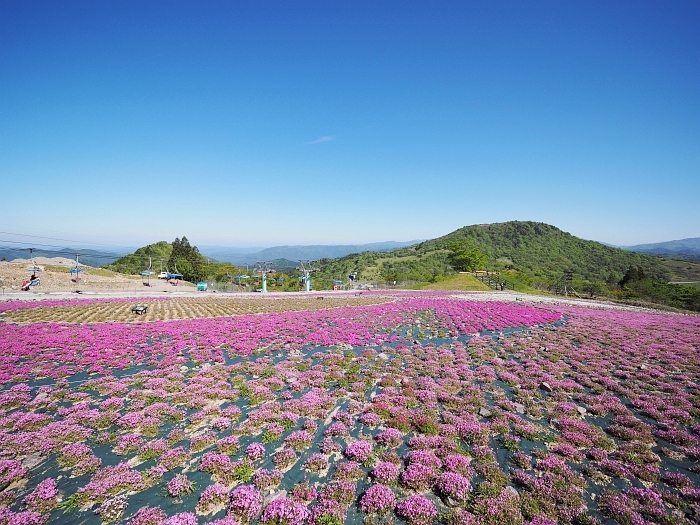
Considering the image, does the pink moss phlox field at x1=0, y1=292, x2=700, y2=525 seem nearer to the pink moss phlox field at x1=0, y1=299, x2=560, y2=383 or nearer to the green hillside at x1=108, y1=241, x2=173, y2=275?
the pink moss phlox field at x1=0, y1=299, x2=560, y2=383

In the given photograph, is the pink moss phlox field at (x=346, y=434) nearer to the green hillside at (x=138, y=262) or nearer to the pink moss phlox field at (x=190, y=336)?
the pink moss phlox field at (x=190, y=336)

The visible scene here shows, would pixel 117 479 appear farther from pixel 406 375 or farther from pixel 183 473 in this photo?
pixel 406 375

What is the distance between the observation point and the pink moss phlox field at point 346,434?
698cm

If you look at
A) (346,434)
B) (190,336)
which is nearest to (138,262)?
(190,336)

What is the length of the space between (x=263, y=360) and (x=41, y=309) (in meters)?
36.8

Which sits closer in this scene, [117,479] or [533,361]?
[117,479]

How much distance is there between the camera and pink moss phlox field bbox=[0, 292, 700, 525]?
6984mm

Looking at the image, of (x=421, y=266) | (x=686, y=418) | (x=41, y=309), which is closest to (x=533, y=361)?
(x=686, y=418)

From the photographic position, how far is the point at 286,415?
11.5m

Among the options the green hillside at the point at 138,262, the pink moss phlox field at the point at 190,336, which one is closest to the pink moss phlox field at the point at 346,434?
the pink moss phlox field at the point at 190,336

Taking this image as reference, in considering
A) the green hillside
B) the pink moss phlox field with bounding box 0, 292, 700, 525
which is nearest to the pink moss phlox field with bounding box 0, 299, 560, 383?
the pink moss phlox field with bounding box 0, 292, 700, 525

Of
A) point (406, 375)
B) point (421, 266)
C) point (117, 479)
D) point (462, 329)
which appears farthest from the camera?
point (421, 266)

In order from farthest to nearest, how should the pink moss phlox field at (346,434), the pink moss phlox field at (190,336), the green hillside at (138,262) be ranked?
the green hillside at (138,262)
the pink moss phlox field at (190,336)
the pink moss phlox field at (346,434)

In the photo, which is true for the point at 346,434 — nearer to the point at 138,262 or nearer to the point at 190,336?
the point at 190,336
